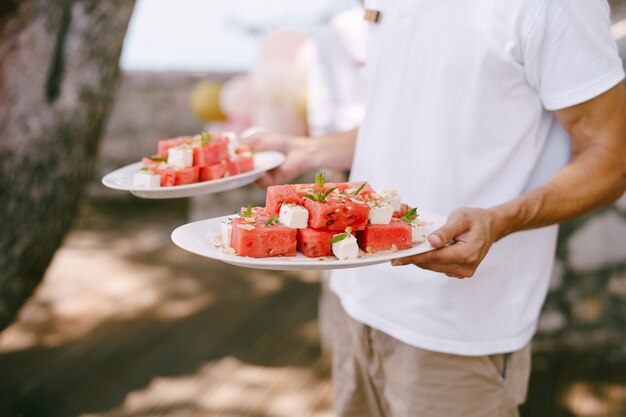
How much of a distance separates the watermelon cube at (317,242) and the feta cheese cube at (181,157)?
484 millimetres

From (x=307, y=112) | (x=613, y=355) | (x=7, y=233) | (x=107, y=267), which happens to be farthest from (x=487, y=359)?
(x=107, y=267)

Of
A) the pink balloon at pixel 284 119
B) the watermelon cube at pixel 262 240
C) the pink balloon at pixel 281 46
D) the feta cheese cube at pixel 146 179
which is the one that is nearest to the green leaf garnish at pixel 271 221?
the watermelon cube at pixel 262 240

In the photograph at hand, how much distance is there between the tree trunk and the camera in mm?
2109

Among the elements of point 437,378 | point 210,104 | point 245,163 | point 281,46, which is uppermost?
point 281,46

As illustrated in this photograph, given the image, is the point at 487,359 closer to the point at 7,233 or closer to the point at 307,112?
the point at 7,233

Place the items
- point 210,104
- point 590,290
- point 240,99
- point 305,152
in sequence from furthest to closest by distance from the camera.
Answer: point 210,104
point 240,99
point 590,290
point 305,152

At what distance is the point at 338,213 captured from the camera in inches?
47.1

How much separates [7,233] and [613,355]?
8.24ft

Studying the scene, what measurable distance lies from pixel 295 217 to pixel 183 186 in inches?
13.2

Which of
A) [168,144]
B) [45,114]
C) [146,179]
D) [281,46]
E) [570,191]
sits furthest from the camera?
[281,46]

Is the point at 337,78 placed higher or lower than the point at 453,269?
higher

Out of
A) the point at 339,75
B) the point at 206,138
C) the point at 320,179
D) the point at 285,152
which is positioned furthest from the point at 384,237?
the point at 339,75

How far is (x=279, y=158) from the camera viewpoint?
70.0 inches

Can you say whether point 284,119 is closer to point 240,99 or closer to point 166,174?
point 240,99
